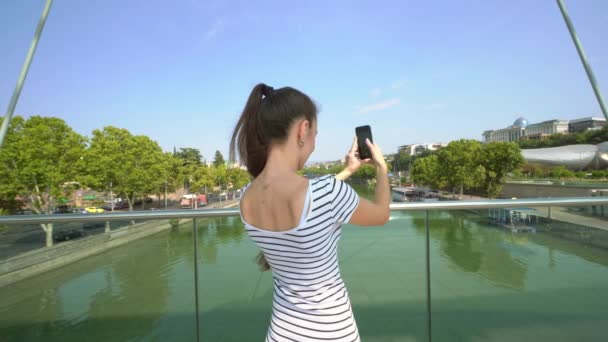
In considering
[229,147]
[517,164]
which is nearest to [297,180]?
[229,147]

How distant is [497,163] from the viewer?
34188mm

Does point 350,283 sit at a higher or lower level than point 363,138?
lower

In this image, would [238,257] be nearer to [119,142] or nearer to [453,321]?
[453,321]

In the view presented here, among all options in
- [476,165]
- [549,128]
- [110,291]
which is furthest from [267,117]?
[549,128]

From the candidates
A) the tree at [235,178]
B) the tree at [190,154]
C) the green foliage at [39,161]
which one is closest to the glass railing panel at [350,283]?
the green foliage at [39,161]

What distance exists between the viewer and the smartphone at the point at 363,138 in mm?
1001

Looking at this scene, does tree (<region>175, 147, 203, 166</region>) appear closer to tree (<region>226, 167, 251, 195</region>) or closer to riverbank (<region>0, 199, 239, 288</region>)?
tree (<region>226, 167, 251, 195</region>)

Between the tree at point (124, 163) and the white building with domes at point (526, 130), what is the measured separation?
107m

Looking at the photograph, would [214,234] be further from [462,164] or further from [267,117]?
[462,164]

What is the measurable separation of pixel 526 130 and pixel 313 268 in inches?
5349

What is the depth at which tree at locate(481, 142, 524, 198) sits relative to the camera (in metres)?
32.2

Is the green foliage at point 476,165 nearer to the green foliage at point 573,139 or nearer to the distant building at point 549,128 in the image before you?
the green foliage at point 573,139

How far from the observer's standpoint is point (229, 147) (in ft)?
3.26

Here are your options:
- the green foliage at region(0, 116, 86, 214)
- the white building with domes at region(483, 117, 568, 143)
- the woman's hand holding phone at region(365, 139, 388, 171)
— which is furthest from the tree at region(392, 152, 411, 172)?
the woman's hand holding phone at region(365, 139, 388, 171)
